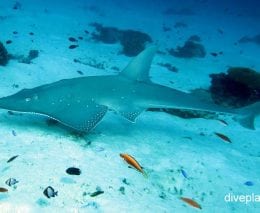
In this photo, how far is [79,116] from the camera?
5438mm

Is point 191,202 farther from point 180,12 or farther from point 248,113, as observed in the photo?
point 180,12

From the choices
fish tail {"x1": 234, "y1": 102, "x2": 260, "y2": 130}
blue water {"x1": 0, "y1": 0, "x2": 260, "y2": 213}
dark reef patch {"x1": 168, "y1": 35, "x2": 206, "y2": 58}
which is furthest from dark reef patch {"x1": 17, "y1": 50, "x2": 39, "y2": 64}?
dark reef patch {"x1": 168, "y1": 35, "x2": 206, "y2": 58}

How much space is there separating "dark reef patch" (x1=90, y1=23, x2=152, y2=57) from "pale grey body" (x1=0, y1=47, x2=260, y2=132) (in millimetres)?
9189

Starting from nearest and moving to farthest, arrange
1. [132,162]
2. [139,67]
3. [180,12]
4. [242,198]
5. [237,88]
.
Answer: [132,162] → [242,198] → [139,67] → [237,88] → [180,12]

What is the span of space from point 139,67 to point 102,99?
1.42 metres

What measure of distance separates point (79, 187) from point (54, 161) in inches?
29.9

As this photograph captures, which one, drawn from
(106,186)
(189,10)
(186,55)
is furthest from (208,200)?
(189,10)

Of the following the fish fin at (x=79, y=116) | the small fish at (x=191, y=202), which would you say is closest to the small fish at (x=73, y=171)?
the fish fin at (x=79, y=116)

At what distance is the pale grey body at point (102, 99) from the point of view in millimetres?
5391

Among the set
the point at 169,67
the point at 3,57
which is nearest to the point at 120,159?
the point at 3,57

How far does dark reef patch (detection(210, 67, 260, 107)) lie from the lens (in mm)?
10219

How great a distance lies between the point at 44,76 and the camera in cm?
941

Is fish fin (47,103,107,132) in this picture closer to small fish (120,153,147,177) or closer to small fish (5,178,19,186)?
small fish (120,153,147,177)

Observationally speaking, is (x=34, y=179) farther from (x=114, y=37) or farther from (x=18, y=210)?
(x=114, y=37)
